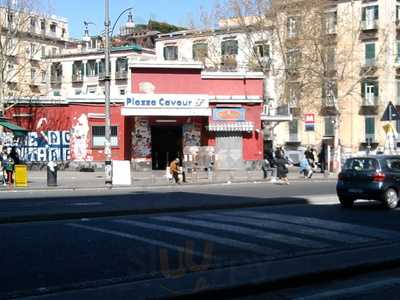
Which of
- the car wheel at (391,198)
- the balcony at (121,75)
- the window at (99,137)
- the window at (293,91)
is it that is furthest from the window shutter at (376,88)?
the car wheel at (391,198)

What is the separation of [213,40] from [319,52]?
15411mm

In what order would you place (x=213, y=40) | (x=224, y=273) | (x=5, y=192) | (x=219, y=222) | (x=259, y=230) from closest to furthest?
(x=224, y=273), (x=259, y=230), (x=219, y=222), (x=5, y=192), (x=213, y=40)

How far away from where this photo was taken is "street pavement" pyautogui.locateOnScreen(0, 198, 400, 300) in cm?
834

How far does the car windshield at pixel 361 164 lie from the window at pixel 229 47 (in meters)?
45.7

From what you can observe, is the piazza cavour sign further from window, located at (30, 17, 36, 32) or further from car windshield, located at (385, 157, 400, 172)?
car windshield, located at (385, 157, 400, 172)

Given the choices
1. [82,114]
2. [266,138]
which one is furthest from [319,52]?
[82,114]

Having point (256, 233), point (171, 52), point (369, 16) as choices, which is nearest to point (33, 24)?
point (171, 52)

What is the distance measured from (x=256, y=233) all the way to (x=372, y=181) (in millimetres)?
7199

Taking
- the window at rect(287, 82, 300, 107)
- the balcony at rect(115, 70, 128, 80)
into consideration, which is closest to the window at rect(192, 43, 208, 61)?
the window at rect(287, 82, 300, 107)

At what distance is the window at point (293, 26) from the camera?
53.7 metres

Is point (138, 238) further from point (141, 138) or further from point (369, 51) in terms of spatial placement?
point (369, 51)

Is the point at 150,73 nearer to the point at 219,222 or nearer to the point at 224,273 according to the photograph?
the point at 219,222

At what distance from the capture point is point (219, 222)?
15.2 meters

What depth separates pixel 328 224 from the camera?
49.8 feet
